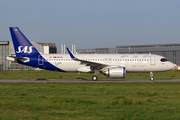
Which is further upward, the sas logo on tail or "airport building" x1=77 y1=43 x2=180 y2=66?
"airport building" x1=77 y1=43 x2=180 y2=66

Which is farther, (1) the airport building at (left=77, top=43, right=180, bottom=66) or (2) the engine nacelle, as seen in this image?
(1) the airport building at (left=77, top=43, right=180, bottom=66)

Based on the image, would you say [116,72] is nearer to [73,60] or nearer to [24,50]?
[73,60]

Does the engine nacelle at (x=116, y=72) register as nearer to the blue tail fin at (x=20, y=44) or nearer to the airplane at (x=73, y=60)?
the airplane at (x=73, y=60)

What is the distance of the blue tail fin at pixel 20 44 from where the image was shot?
107 feet

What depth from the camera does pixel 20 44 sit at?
3281cm

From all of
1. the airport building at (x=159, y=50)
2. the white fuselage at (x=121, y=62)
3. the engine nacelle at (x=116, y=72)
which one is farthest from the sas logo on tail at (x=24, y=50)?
the airport building at (x=159, y=50)

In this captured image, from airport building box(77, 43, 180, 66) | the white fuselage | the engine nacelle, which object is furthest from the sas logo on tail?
airport building box(77, 43, 180, 66)

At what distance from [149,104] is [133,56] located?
64.8 ft

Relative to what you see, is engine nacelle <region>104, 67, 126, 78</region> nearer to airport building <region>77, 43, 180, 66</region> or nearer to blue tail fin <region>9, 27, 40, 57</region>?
blue tail fin <region>9, 27, 40, 57</region>

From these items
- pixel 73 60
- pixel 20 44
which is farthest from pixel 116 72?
pixel 20 44

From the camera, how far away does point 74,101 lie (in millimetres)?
14555

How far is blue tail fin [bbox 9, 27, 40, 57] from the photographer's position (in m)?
32.6

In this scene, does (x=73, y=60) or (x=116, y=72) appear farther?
(x=73, y=60)

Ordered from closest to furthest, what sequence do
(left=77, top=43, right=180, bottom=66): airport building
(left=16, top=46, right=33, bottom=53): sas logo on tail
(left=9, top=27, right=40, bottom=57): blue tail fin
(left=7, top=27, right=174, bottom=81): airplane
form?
1. (left=7, top=27, right=174, bottom=81): airplane
2. (left=9, top=27, right=40, bottom=57): blue tail fin
3. (left=16, top=46, right=33, bottom=53): sas logo on tail
4. (left=77, top=43, right=180, bottom=66): airport building
